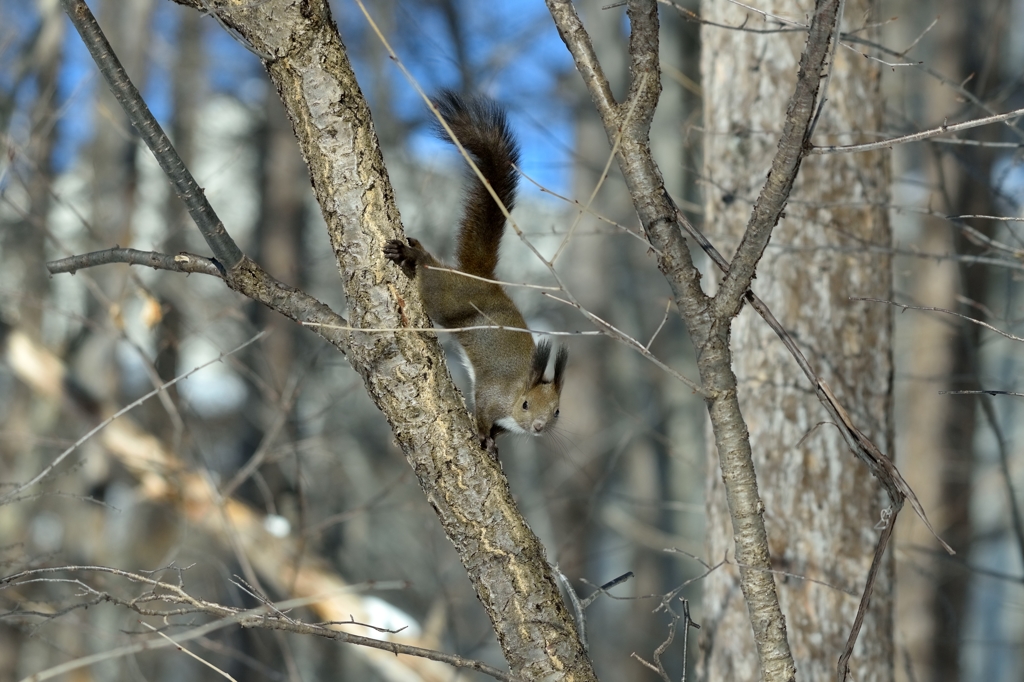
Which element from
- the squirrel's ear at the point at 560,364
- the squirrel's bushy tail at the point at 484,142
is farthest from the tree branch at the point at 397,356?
the squirrel's ear at the point at 560,364

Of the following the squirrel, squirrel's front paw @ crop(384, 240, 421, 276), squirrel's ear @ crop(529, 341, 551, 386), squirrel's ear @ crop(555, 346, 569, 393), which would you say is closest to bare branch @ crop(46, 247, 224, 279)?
squirrel's front paw @ crop(384, 240, 421, 276)

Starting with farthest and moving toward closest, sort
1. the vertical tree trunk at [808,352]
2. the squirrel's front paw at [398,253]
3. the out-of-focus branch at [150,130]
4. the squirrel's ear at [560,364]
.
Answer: the squirrel's ear at [560,364], the vertical tree trunk at [808,352], the squirrel's front paw at [398,253], the out-of-focus branch at [150,130]

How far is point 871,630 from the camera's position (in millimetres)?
2732

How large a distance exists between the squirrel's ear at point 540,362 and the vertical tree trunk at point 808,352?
0.68 metres

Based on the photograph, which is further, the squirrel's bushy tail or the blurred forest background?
the blurred forest background

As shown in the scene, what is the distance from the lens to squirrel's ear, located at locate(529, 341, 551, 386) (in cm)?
277

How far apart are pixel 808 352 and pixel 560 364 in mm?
832

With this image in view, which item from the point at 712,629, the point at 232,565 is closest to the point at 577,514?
the point at 232,565

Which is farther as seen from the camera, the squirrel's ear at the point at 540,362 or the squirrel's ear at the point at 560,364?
the squirrel's ear at the point at 560,364

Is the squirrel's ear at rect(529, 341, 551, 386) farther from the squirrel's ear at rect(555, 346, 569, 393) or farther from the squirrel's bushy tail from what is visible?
the squirrel's bushy tail

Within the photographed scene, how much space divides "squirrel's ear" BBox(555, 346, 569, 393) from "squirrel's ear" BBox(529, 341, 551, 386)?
63mm

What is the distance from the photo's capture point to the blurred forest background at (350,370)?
12.8ft

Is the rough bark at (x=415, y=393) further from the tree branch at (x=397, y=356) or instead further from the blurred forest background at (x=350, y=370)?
the blurred forest background at (x=350, y=370)

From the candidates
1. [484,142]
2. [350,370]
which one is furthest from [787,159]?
[350,370]
